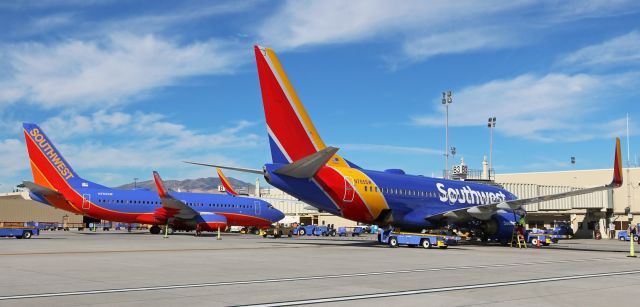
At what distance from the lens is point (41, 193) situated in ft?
180

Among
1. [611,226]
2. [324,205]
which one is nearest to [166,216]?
[324,205]

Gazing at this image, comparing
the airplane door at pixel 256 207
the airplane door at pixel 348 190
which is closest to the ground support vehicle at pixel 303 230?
the airplane door at pixel 256 207

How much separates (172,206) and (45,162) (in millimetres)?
12105

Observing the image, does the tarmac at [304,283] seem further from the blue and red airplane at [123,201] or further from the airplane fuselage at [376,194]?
the blue and red airplane at [123,201]

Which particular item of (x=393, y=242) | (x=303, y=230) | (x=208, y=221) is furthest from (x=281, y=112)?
(x=303, y=230)

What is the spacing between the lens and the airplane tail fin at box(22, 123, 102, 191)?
178 ft

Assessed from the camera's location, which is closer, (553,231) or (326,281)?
(326,281)

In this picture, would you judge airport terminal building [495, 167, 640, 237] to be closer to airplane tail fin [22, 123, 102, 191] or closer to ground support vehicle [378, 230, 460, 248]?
ground support vehicle [378, 230, 460, 248]

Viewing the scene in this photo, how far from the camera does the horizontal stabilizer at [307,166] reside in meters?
30.0

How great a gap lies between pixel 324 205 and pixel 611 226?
53462mm

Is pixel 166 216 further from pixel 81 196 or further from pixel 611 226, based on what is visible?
pixel 611 226

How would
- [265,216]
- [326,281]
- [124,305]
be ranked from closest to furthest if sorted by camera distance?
1. [124,305]
2. [326,281]
3. [265,216]

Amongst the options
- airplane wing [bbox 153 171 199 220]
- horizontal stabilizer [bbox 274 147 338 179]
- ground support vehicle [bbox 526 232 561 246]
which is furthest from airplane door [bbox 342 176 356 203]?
airplane wing [bbox 153 171 199 220]

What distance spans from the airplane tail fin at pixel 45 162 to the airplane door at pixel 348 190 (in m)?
32.8
